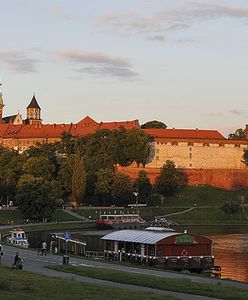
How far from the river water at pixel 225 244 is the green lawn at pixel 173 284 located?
1027 centimetres

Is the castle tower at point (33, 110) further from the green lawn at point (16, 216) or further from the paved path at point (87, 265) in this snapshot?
the paved path at point (87, 265)

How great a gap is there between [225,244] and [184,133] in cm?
7851

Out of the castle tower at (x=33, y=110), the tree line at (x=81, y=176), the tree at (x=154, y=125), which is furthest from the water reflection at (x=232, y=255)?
the castle tower at (x=33, y=110)

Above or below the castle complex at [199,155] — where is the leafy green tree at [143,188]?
below

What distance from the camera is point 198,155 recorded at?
437 ft

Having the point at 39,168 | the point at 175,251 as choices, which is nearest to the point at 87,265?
the point at 175,251

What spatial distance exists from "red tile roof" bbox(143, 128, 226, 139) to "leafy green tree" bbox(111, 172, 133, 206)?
108ft

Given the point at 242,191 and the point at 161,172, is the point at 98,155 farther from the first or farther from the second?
the point at 242,191

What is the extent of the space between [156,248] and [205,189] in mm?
75071

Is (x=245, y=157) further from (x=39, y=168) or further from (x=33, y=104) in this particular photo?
(x=33, y=104)

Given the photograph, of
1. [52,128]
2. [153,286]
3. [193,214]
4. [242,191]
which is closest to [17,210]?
[193,214]

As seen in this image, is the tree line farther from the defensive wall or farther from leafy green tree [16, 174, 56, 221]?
the defensive wall

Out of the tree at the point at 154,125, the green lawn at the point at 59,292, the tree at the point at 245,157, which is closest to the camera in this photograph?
the green lawn at the point at 59,292

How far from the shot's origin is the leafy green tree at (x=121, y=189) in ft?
Result: 330
